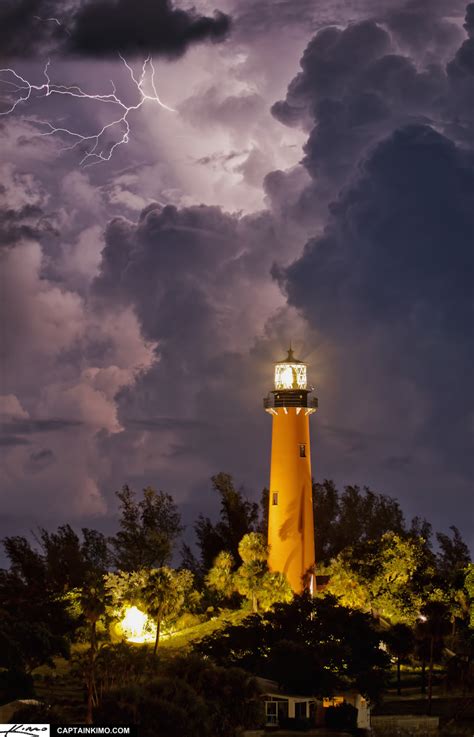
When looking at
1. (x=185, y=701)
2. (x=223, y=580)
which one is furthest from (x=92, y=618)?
(x=223, y=580)

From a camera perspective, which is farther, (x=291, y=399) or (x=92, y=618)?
(x=291, y=399)

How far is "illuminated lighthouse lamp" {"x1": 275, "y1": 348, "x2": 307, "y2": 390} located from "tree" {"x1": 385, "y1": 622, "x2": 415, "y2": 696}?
19.5 m

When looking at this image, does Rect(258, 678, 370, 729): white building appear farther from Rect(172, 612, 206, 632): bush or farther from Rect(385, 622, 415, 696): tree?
Rect(172, 612, 206, 632): bush

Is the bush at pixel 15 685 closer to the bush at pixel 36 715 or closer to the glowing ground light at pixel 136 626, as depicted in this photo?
the bush at pixel 36 715

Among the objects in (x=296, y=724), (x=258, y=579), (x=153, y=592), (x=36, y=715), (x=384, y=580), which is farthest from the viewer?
(x=258, y=579)

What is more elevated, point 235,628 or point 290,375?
point 290,375

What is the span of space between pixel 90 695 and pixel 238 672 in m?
6.68

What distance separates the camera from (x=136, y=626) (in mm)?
68750
